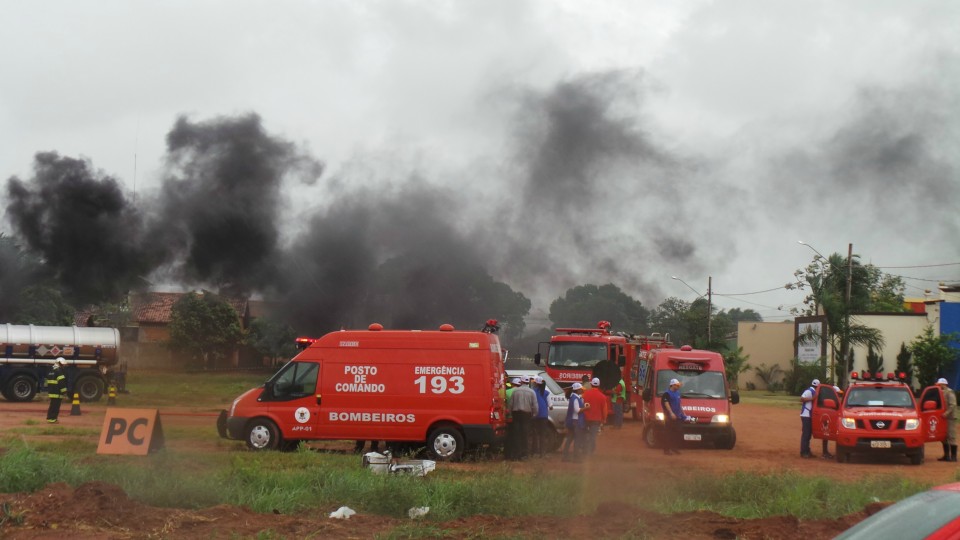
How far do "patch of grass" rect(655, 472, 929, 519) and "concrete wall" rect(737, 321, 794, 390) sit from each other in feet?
191

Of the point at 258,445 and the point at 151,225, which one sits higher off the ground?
the point at 151,225

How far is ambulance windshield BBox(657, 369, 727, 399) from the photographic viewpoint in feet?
76.3

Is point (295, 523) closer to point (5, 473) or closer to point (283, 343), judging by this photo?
point (5, 473)

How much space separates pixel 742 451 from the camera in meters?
22.6

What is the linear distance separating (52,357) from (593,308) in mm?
36271

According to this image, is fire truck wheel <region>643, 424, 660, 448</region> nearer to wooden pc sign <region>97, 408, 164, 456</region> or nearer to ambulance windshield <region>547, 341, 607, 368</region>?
ambulance windshield <region>547, 341, 607, 368</region>

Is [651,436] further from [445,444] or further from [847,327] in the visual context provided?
[847,327]

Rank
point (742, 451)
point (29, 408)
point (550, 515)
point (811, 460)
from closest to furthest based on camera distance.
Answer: point (550, 515) < point (811, 460) < point (742, 451) < point (29, 408)

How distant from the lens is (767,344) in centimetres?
7125

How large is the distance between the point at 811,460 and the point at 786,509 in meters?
9.65

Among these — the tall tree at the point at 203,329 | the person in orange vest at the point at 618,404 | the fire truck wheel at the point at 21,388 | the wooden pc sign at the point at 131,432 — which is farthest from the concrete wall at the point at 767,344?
the wooden pc sign at the point at 131,432

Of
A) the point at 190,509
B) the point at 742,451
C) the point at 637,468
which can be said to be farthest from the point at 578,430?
the point at 190,509

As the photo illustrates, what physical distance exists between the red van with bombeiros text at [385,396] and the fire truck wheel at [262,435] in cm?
2

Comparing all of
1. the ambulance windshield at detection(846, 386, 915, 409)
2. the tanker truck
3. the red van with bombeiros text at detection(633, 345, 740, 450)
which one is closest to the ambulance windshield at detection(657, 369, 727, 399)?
the red van with bombeiros text at detection(633, 345, 740, 450)
